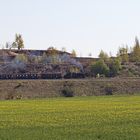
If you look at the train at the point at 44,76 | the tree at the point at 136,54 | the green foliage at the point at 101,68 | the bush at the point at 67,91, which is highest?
the tree at the point at 136,54

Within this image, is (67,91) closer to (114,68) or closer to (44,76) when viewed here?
(44,76)

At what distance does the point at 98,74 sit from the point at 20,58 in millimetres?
35184

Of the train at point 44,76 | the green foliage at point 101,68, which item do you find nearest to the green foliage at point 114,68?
the green foliage at point 101,68

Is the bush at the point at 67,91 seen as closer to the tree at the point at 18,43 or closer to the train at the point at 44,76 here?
the train at the point at 44,76

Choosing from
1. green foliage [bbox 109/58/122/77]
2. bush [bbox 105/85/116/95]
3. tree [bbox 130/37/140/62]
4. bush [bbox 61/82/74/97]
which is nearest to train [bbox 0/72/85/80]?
green foliage [bbox 109/58/122/77]

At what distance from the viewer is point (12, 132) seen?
1021 inches

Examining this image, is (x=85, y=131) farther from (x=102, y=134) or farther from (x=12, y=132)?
(x=12, y=132)

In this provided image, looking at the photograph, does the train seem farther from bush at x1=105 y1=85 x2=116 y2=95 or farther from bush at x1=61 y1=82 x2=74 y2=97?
bush at x1=61 y1=82 x2=74 y2=97

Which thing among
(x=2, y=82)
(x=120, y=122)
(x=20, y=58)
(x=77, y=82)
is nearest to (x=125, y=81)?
(x=77, y=82)

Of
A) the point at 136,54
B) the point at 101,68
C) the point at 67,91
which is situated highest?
the point at 136,54

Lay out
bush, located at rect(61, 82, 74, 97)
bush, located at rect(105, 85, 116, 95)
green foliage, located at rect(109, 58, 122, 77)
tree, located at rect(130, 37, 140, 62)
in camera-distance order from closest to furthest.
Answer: bush, located at rect(61, 82, 74, 97)
bush, located at rect(105, 85, 116, 95)
green foliage, located at rect(109, 58, 122, 77)
tree, located at rect(130, 37, 140, 62)

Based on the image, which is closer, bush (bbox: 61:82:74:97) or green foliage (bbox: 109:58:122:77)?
bush (bbox: 61:82:74:97)

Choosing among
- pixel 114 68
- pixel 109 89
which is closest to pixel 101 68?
pixel 114 68

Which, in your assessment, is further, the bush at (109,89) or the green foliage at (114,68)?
the green foliage at (114,68)
